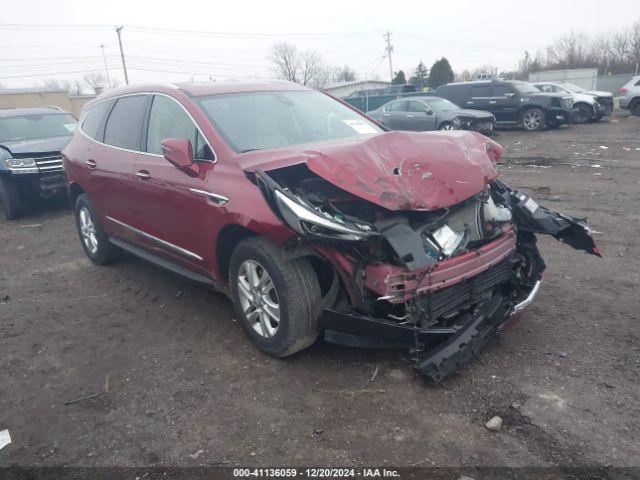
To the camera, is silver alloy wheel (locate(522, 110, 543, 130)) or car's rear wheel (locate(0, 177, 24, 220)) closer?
car's rear wheel (locate(0, 177, 24, 220))

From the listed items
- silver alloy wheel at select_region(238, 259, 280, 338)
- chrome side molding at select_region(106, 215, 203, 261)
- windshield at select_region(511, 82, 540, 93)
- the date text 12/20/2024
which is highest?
windshield at select_region(511, 82, 540, 93)

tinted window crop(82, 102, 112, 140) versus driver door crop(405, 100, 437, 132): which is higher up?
tinted window crop(82, 102, 112, 140)

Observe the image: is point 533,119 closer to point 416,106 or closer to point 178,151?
point 416,106

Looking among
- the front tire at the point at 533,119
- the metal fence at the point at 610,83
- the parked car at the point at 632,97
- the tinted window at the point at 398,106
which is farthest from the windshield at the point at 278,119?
the metal fence at the point at 610,83

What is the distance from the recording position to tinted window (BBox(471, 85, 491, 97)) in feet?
59.2

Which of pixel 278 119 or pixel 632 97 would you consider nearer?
pixel 278 119

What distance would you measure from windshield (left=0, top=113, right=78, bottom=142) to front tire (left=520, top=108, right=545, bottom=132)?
14596 mm

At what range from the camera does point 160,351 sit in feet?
12.1

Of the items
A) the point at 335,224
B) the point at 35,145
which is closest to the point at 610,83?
the point at 35,145

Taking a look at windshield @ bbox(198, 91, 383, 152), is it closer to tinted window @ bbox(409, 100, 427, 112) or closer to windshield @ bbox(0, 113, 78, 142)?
windshield @ bbox(0, 113, 78, 142)

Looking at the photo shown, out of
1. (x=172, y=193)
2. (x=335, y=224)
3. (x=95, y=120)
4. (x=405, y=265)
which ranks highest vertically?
(x=95, y=120)

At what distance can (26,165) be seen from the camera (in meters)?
8.10

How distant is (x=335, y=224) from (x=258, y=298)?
893 mm

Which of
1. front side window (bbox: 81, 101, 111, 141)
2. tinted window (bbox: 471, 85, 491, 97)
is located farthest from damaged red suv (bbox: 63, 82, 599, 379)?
tinted window (bbox: 471, 85, 491, 97)
